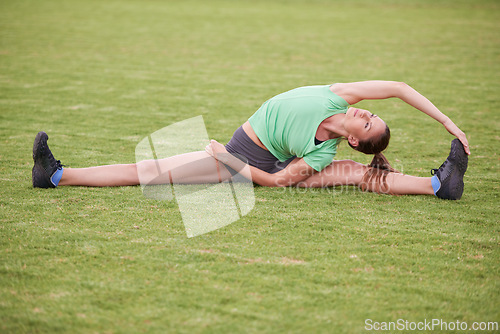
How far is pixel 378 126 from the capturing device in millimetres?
3607

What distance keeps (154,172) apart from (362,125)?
1.66 meters

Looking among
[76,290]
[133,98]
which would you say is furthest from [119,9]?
[76,290]

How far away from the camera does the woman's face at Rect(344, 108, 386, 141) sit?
3594 millimetres

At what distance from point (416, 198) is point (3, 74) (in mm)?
7066

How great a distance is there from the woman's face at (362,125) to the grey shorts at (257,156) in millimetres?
534

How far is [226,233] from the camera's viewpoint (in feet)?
10.0

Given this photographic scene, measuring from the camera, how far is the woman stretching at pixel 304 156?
3.59 m

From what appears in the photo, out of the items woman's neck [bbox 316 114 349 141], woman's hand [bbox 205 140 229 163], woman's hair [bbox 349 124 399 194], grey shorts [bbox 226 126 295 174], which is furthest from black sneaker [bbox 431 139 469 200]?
woman's hand [bbox 205 140 229 163]

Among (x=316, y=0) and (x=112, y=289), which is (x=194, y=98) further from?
(x=316, y=0)

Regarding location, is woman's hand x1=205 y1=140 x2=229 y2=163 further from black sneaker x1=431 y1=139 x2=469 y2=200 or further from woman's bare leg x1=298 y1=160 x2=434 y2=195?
black sneaker x1=431 y1=139 x2=469 y2=200

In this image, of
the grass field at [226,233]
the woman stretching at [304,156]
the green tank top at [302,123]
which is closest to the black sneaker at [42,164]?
the woman stretching at [304,156]

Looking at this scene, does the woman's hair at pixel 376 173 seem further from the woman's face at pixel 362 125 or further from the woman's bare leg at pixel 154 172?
the woman's bare leg at pixel 154 172

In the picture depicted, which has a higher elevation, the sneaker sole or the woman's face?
the woman's face

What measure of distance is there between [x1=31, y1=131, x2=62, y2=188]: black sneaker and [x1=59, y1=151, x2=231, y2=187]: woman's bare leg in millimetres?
106
